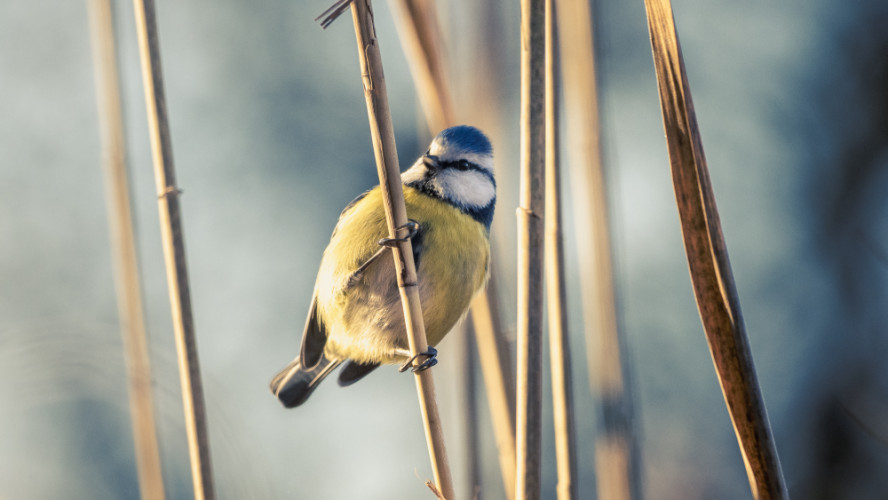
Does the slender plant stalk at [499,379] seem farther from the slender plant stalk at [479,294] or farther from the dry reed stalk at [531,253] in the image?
the dry reed stalk at [531,253]

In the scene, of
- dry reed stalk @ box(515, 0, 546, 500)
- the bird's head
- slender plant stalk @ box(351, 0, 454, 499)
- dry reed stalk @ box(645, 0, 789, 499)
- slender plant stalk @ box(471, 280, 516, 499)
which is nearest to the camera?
dry reed stalk @ box(645, 0, 789, 499)

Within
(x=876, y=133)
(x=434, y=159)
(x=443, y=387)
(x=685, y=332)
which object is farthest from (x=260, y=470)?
(x=876, y=133)

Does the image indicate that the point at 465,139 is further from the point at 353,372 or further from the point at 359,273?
the point at 353,372

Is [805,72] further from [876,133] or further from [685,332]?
[685,332]

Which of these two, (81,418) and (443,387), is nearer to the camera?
(443,387)

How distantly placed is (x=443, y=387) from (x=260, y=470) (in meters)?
0.44

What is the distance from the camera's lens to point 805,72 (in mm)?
4066

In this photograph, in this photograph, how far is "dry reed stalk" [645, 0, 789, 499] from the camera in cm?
63

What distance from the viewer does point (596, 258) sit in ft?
4.11

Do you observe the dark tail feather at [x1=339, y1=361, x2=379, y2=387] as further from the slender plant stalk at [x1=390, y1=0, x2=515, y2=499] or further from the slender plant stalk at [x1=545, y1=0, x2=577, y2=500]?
the slender plant stalk at [x1=545, y1=0, x2=577, y2=500]

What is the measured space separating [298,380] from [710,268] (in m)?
0.97

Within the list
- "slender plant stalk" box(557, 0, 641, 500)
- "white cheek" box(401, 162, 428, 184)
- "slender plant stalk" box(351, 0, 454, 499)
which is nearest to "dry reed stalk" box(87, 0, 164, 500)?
"white cheek" box(401, 162, 428, 184)

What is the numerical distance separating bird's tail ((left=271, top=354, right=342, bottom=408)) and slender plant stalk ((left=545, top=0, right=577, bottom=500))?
54 centimetres

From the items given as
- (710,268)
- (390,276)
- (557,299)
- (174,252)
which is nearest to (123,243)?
(174,252)
